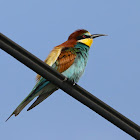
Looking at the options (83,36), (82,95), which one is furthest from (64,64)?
(82,95)

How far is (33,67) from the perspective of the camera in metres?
2.28

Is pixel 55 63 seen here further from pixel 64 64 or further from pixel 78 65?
pixel 78 65

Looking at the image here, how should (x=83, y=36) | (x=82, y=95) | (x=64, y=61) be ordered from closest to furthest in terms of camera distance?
1. (x=82, y=95)
2. (x=64, y=61)
3. (x=83, y=36)

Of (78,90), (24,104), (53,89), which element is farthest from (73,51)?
(78,90)

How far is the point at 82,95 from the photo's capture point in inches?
97.2

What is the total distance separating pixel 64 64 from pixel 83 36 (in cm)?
62

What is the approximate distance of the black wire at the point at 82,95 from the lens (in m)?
2.28

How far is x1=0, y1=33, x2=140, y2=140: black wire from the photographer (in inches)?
89.9

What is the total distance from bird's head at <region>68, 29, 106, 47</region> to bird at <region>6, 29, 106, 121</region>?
5cm

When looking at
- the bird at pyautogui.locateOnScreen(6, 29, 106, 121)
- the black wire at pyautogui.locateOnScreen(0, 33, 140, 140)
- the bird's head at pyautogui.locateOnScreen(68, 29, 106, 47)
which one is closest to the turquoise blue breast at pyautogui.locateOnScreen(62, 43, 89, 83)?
the bird at pyautogui.locateOnScreen(6, 29, 106, 121)

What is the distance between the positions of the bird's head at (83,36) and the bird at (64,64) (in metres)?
0.05

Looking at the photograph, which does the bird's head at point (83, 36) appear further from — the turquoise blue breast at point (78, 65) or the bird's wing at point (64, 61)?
the bird's wing at point (64, 61)

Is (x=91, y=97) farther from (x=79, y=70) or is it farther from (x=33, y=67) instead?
(x=79, y=70)

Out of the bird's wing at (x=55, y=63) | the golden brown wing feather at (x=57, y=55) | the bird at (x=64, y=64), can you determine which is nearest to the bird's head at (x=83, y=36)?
the bird at (x=64, y=64)
